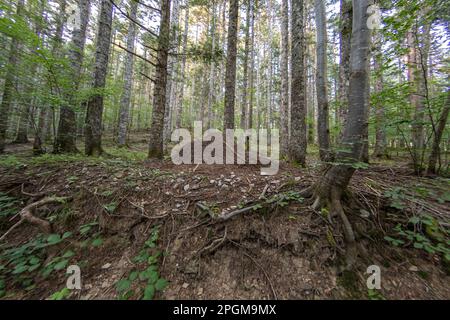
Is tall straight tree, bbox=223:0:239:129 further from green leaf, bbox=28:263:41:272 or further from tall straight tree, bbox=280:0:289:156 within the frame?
green leaf, bbox=28:263:41:272

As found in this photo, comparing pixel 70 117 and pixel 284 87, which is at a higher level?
pixel 284 87

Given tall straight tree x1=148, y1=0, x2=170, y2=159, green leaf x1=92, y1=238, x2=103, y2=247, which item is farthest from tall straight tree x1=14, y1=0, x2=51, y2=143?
green leaf x1=92, y1=238, x2=103, y2=247

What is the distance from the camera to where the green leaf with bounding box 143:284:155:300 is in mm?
1867

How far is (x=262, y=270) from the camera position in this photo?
6.84ft

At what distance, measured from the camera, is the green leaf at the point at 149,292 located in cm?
187

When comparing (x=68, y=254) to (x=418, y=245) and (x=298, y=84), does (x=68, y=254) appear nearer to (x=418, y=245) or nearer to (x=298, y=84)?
(x=418, y=245)

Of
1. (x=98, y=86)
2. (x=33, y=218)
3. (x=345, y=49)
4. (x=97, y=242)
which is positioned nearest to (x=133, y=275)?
(x=97, y=242)

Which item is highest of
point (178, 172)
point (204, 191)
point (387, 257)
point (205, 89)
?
point (205, 89)

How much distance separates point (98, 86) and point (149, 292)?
5903 mm

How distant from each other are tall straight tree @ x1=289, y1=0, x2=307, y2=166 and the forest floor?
1434 mm

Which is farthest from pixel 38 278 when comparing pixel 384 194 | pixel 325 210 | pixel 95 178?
pixel 384 194

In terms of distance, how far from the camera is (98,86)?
17.2 feet

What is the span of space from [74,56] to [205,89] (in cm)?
1457
